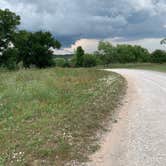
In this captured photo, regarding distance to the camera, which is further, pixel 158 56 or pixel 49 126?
pixel 158 56

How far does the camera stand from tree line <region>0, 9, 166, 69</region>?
191ft

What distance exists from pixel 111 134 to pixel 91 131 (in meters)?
0.49

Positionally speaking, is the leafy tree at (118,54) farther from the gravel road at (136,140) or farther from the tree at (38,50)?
the gravel road at (136,140)

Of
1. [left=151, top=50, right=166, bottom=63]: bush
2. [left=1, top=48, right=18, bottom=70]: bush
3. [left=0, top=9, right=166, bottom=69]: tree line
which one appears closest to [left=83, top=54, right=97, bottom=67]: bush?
[left=0, top=9, right=166, bottom=69]: tree line

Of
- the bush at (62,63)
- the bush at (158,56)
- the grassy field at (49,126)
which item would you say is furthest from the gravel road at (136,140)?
the bush at (62,63)

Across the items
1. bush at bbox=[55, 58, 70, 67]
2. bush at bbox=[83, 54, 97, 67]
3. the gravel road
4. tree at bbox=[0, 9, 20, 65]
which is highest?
tree at bbox=[0, 9, 20, 65]

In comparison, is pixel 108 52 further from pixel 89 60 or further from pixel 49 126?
pixel 49 126

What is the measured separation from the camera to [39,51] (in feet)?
247

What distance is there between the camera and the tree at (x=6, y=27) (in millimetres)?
57344

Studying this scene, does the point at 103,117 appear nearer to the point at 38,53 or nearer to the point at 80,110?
the point at 80,110

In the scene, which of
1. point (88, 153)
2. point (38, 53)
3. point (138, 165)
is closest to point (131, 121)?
point (88, 153)

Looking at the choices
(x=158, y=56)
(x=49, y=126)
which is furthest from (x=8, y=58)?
(x=49, y=126)

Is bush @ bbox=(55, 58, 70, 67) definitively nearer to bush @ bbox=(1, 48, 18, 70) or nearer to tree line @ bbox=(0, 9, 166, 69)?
tree line @ bbox=(0, 9, 166, 69)

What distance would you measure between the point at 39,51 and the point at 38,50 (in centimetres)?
32
